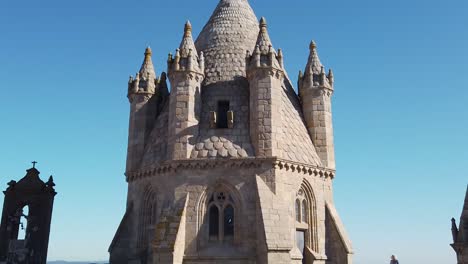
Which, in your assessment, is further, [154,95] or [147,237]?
[154,95]

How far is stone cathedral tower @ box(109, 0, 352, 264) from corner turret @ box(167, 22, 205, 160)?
0.06 meters

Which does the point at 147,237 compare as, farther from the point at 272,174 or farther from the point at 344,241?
the point at 344,241

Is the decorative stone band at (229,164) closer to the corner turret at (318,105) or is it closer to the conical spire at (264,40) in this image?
the corner turret at (318,105)

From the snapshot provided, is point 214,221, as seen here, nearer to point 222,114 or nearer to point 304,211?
point 304,211

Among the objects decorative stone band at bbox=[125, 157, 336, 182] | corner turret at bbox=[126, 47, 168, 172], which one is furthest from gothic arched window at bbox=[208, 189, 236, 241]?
corner turret at bbox=[126, 47, 168, 172]

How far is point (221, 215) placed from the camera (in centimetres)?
2105

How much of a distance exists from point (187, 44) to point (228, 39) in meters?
3.05

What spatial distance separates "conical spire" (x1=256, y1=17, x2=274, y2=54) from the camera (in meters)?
23.1

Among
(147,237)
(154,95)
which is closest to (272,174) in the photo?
(147,237)

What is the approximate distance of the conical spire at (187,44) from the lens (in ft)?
77.3

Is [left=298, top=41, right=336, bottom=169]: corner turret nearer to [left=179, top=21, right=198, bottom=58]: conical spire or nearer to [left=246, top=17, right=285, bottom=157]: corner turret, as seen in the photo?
[left=246, top=17, right=285, bottom=157]: corner turret

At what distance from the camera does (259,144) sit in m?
21.4

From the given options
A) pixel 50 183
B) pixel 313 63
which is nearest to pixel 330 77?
pixel 313 63

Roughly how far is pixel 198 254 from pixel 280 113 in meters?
7.64
